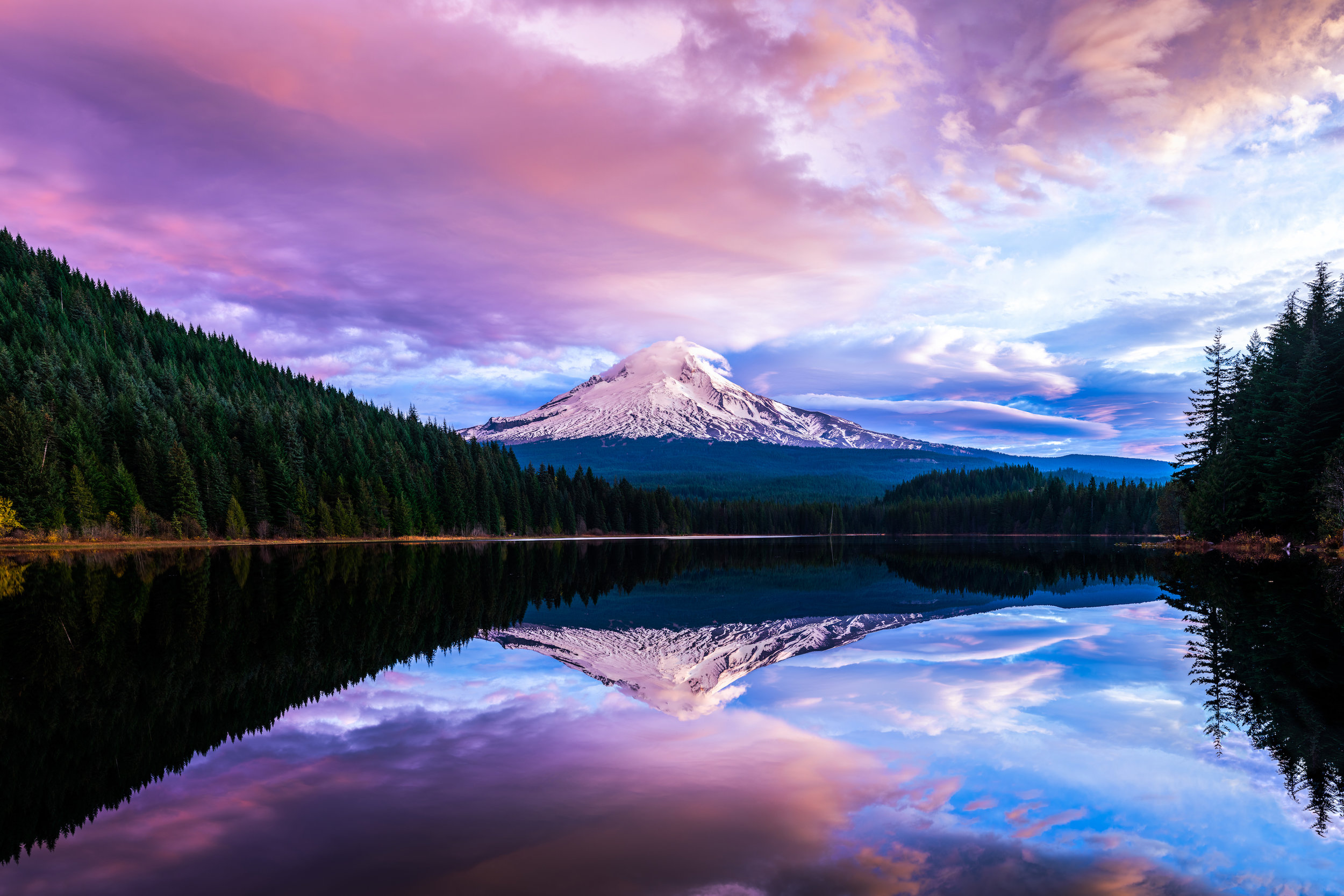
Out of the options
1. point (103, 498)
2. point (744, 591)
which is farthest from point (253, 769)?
point (103, 498)

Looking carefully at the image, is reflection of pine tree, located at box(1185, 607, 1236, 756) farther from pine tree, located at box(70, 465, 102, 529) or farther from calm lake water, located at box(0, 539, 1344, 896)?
pine tree, located at box(70, 465, 102, 529)

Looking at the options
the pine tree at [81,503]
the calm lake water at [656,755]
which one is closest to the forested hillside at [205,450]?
the pine tree at [81,503]

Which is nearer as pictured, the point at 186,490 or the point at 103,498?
the point at 103,498

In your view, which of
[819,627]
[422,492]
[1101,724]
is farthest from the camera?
[422,492]

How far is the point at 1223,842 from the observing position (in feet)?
28.0

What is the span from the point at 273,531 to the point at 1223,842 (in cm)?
11227

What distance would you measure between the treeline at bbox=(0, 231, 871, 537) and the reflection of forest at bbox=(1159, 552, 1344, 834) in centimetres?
9378

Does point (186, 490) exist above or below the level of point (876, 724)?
above

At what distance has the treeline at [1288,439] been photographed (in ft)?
187

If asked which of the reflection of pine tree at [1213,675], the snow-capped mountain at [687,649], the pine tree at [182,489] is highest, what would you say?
the pine tree at [182,489]

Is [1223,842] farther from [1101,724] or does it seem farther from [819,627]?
[819,627]

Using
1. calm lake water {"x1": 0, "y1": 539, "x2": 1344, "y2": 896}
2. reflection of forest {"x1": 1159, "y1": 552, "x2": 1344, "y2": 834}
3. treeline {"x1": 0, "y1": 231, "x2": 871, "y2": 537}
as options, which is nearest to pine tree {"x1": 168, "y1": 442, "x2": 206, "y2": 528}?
treeline {"x1": 0, "y1": 231, "x2": 871, "y2": 537}

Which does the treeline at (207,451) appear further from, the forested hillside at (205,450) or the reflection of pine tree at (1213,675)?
the reflection of pine tree at (1213,675)

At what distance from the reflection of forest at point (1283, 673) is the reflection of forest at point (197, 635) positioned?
14289 mm
